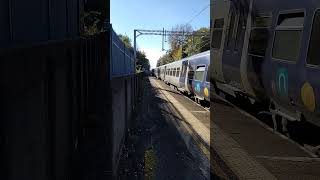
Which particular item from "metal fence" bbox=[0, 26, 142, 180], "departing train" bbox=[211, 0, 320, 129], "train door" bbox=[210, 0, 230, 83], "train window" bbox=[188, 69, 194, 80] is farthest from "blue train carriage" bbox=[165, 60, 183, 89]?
"metal fence" bbox=[0, 26, 142, 180]

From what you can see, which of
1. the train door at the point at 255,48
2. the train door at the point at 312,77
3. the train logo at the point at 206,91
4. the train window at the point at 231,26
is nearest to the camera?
the train door at the point at 312,77

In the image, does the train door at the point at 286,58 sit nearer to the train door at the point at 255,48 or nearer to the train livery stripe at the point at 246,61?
the train door at the point at 255,48

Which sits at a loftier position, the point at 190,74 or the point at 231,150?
the point at 190,74

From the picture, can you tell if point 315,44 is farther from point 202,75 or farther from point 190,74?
point 190,74

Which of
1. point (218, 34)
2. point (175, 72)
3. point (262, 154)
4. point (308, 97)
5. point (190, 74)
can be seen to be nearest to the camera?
point (308, 97)

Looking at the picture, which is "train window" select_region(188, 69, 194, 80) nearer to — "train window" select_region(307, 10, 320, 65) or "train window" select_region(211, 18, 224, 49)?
"train window" select_region(211, 18, 224, 49)

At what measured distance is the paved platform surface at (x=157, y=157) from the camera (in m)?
8.85

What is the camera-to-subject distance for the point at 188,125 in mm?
15539

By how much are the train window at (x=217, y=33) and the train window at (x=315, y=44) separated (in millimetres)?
6520

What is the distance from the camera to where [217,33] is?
1494cm

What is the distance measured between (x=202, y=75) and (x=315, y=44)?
15.6 meters

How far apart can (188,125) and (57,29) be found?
10574mm

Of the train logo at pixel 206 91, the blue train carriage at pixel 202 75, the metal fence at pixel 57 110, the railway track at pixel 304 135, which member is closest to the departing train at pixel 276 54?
the railway track at pixel 304 135

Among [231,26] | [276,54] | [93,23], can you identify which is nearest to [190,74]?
[231,26]
